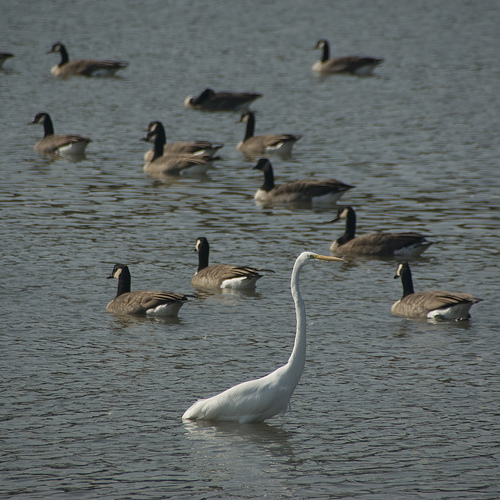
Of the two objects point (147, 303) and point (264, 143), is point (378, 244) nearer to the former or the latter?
point (147, 303)

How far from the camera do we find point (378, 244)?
1931cm

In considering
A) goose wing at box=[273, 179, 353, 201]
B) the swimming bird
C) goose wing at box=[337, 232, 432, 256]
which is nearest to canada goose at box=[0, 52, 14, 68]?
goose wing at box=[273, 179, 353, 201]

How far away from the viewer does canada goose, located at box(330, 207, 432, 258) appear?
18891 mm

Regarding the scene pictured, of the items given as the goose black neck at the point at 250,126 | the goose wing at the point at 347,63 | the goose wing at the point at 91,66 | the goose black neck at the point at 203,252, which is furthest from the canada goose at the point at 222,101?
the goose black neck at the point at 203,252

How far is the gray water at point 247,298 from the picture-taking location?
10250mm

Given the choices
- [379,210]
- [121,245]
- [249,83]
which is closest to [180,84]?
[249,83]

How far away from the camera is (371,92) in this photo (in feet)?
125

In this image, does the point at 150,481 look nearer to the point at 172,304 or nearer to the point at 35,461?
the point at 35,461

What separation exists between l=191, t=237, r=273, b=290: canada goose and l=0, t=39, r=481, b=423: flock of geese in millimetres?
17

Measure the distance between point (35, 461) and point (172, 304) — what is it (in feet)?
18.0

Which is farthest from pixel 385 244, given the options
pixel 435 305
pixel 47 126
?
pixel 47 126

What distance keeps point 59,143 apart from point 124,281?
12.8m

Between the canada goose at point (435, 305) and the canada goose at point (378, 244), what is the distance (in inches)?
116

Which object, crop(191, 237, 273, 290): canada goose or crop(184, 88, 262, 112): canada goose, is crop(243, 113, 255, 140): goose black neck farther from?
crop(191, 237, 273, 290): canada goose
